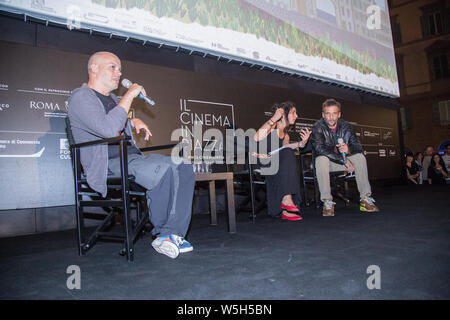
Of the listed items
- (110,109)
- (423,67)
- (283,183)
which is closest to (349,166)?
(283,183)

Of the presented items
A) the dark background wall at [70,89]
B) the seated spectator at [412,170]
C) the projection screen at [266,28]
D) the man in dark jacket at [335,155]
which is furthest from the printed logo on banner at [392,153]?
the man in dark jacket at [335,155]

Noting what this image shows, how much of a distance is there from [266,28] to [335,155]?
1999 millimetres

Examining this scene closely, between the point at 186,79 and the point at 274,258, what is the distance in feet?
8.75

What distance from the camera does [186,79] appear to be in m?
3.60

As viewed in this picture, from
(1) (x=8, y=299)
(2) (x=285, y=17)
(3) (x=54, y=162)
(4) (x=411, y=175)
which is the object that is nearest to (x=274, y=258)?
(1) (x=8, y=299)

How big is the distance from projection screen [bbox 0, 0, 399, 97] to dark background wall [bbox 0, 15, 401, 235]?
18cm

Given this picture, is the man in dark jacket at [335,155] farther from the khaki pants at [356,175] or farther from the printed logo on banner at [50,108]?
the printed logo on banner at [50,108]

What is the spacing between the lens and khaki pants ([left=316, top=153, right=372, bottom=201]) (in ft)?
9.22

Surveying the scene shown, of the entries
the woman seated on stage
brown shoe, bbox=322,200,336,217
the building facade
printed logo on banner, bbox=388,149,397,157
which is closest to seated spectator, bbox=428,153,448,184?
printed logo on banner, bbox=388,149,397,157

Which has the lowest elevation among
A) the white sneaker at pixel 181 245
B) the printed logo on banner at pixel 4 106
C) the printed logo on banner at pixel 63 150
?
the white sneaker at pixel 181 245

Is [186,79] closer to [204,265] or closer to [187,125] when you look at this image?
[187,125]

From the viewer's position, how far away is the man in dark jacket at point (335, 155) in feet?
9.22

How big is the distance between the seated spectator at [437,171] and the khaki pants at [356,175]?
4.91m

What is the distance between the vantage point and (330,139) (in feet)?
10.1
